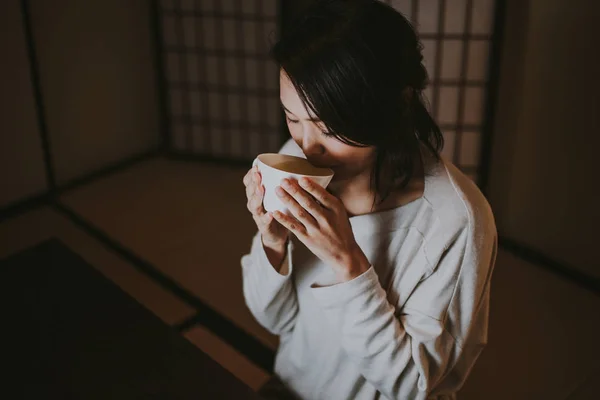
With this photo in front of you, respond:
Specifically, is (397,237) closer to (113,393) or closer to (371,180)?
(371,180)

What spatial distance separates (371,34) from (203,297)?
5.73 ft

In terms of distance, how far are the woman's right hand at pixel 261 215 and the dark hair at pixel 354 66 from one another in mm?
161

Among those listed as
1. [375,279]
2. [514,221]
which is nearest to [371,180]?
[375,279]

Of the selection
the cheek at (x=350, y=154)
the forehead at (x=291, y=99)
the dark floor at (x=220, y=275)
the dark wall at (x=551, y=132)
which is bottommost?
the dark floor at (x=220, y=275)

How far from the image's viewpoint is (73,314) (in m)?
1.40

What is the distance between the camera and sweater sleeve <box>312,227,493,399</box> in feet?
4.11

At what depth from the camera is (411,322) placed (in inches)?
51.8

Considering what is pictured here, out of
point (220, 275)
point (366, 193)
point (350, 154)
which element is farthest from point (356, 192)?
point (220, 275)

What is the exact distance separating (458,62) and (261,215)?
2016 millimetres

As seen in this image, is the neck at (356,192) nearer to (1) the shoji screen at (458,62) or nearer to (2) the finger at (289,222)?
(2) the finger at (289,222)

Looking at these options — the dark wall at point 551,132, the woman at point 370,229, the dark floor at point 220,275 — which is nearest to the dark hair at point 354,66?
the woman at point 370,229

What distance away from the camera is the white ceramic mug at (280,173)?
1136 mm

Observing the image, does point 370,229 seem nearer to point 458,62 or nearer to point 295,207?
point 295,207

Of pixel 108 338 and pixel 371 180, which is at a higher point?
pixel 371 180
